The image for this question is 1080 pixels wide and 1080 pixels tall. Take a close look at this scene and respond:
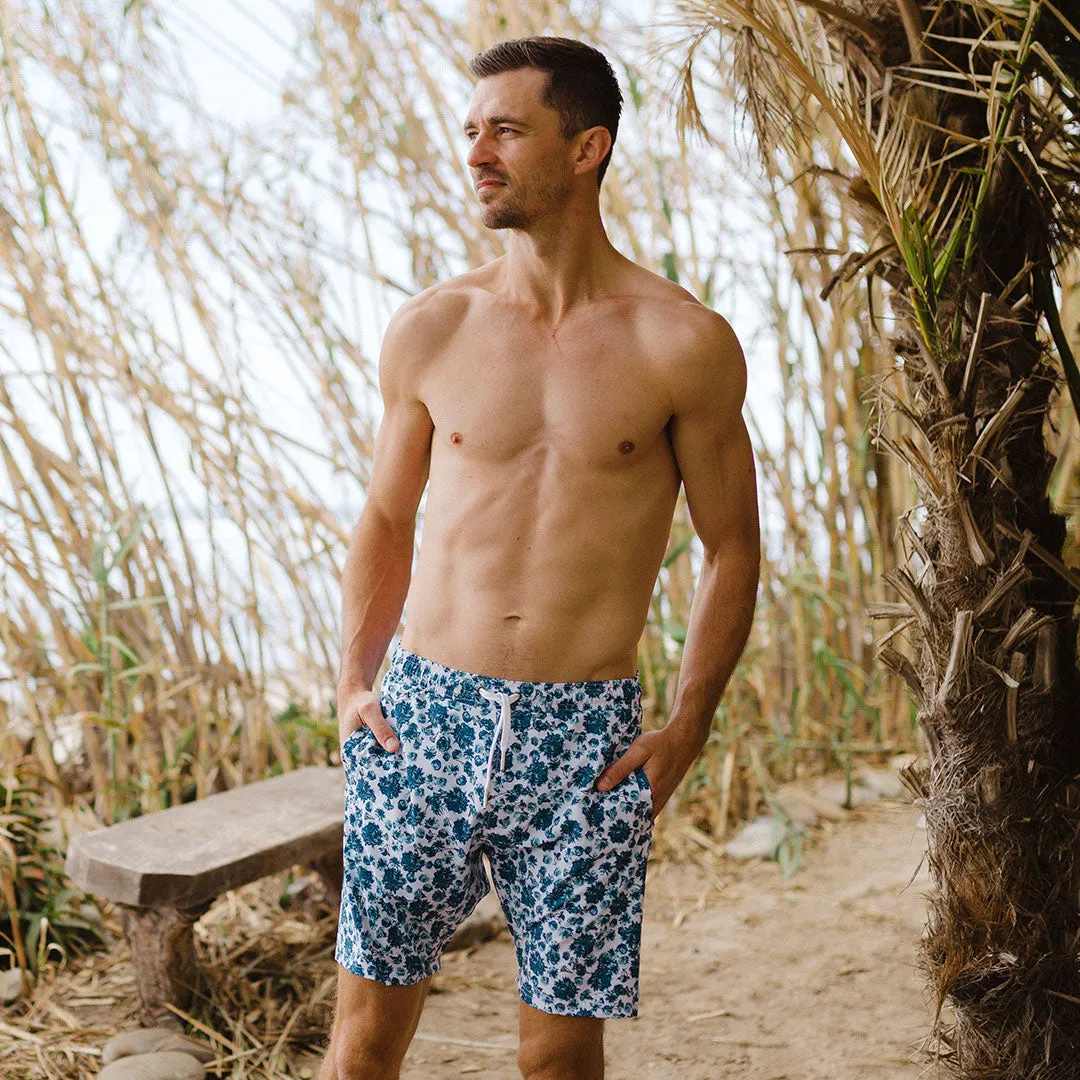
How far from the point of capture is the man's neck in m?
1.47

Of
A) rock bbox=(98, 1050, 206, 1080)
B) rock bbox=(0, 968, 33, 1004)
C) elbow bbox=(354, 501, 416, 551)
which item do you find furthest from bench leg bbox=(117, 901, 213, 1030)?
elbow bbox=(354, 501, 416, 551)

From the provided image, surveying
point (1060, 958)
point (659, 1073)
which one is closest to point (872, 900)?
point (659, 1073)

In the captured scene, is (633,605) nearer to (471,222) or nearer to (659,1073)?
(659,1073)

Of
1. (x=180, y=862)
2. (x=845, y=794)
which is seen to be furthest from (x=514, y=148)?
(x=845, y=794)

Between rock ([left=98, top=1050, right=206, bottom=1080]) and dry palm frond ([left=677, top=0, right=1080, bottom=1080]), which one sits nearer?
Answer: dry palm frond ([left=677, top=0, right=1080, bottom=1080])

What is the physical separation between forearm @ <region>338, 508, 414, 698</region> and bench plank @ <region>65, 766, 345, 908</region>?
27.0 inches

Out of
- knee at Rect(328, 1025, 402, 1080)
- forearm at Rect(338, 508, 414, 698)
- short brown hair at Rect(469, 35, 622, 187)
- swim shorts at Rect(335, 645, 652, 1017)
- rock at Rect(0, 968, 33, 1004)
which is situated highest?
short brown hair at Rect(469, 35, 622, 187)

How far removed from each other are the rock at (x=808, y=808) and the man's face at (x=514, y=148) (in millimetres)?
2226

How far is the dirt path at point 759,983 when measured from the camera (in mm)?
2248

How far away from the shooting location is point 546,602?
4.76 feet

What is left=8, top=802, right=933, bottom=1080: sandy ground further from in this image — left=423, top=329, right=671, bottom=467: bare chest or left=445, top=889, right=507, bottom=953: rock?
left=423, top=329, right=671, bottom=467: bare chest

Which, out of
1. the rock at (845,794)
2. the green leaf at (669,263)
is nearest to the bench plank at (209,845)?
the green leaf at (669,263)

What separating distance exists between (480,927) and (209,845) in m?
0.77

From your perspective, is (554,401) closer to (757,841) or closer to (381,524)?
(381,524)
